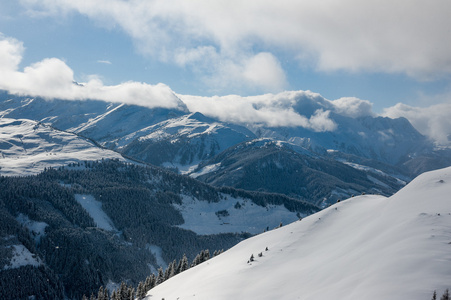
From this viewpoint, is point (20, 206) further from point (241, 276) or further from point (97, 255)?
point (241, 276)

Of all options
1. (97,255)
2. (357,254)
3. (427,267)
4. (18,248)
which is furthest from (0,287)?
(427,267)

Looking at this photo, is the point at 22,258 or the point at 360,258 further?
the point at 22,258

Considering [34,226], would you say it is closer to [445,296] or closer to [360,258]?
[360,258]

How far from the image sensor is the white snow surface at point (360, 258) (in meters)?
33.4

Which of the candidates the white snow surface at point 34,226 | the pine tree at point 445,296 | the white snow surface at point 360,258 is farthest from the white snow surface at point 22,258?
the pine tree at point 445,296

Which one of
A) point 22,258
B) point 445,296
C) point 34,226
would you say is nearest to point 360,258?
point 445,296

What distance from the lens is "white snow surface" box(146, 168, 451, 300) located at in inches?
1315

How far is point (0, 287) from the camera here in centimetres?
12725

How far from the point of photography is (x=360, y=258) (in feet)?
141

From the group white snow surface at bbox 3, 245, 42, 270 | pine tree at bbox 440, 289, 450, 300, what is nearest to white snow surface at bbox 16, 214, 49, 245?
white snow surface at bbox 3, 245, 42, 270

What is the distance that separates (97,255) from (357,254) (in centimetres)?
15169

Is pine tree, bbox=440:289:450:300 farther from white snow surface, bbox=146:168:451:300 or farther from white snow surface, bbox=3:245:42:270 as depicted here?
white snow surface, bbox=3:245:42:270

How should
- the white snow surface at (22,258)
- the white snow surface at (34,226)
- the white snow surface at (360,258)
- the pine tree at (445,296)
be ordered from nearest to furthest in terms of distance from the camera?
the pine tree at (445,296), the white snow surface at (360,258), the white snow surface at (22,258), the white snow surface at (34,226)

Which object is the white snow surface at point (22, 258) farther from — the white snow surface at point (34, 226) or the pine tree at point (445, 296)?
the pine tree at point (445, 296)
